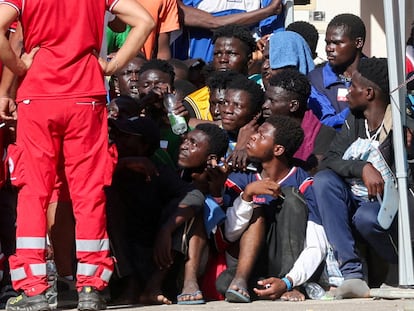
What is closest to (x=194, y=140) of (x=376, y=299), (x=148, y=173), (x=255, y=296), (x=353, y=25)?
(x=148, y=173)

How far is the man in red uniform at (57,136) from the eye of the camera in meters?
6.89

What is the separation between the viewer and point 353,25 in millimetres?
9570

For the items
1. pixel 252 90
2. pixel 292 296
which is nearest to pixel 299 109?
pixel 252 90

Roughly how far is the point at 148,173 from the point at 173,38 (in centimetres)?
319

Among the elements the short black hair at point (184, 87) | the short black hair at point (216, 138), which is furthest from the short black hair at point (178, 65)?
the short black hair at point (216, 138)

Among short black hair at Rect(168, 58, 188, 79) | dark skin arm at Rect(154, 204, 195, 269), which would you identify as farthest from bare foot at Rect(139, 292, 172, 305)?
short black hair at Rect(168, 58, 188, 79)

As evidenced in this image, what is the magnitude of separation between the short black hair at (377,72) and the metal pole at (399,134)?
1.77ft

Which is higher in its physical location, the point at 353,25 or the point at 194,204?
the point at 353,25

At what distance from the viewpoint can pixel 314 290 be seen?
7.71 m

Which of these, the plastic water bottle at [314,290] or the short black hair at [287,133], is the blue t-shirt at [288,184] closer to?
the short black hair at [287,133]

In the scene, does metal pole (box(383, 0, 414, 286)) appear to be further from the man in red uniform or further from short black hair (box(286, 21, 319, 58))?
short black hair (box(286, 21, 319, 58))

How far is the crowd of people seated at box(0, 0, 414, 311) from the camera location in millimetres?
6984

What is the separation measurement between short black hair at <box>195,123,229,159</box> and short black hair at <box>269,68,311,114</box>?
28.1 inches

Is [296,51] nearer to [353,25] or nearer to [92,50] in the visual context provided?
[353,25]
